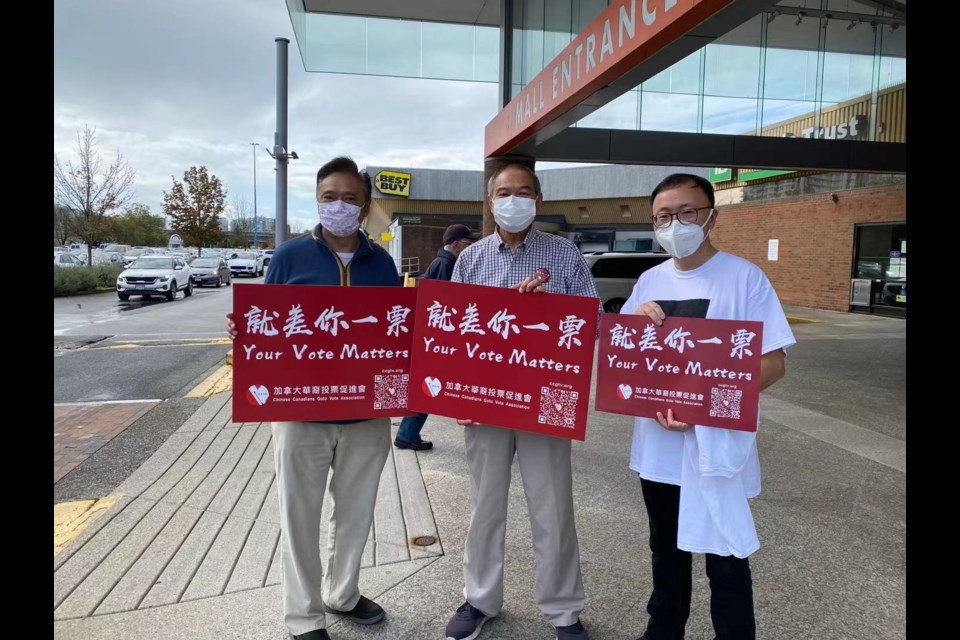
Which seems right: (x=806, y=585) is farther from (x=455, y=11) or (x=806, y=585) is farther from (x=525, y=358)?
(x=455, y=11)

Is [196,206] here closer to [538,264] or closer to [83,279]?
[83,279]

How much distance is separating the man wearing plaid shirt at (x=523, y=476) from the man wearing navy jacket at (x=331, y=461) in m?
0.46

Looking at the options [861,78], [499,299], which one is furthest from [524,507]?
[861,78]

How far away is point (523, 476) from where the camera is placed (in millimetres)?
2732

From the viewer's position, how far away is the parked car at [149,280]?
21156 mm

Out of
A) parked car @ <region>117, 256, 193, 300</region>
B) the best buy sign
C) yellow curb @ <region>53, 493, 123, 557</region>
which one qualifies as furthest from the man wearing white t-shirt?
the best buy sign

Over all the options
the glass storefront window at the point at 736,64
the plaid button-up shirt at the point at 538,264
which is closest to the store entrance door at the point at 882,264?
the glass storefront window at the point at 736,64

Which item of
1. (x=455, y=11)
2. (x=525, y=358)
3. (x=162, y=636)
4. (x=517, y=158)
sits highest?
(x=455, y=11)

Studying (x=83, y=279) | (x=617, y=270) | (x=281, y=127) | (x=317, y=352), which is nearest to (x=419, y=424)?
(x=317, y=352)

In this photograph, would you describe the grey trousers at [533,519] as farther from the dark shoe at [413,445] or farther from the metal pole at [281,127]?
the metal pole at [281,127]

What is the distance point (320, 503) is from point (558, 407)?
1163 millimetres

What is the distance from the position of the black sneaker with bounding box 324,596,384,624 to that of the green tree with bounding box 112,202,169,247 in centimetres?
5548
